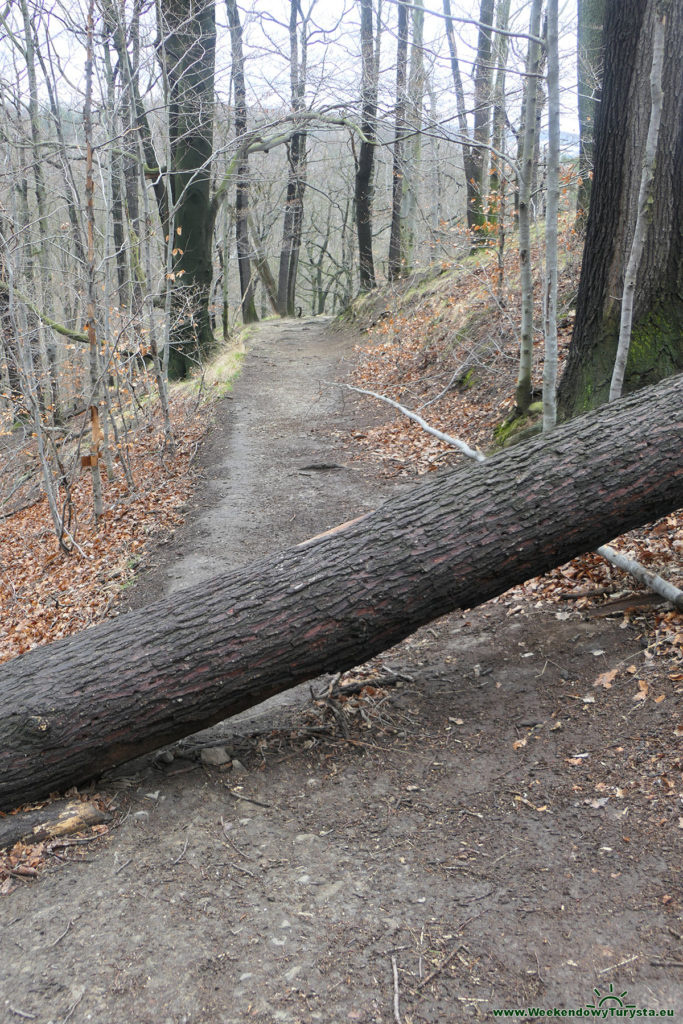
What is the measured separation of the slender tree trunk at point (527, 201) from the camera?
Answer: 21.8 feet

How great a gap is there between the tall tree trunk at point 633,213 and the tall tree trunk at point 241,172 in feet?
18.5

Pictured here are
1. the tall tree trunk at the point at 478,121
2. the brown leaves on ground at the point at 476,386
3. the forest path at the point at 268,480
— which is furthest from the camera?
the tall tree trunk at the point at 478,121

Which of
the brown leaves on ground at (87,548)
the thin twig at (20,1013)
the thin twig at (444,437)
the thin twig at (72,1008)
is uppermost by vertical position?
the thin twig at (444,437)

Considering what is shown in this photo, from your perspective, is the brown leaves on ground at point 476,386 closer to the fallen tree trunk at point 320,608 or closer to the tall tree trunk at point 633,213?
the fallen tree trunk at point 320,608

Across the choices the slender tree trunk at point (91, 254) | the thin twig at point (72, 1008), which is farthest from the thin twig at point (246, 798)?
the slender tree trunk at point (91, 254)

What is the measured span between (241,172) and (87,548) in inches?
542

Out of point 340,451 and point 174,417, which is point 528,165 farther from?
point 174,417

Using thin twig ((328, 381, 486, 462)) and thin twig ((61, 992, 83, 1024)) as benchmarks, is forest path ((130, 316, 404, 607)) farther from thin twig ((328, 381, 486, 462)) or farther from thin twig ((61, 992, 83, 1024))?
thin twig ((61, 992, 83, 1024))

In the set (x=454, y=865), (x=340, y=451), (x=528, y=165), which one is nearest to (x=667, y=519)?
(x=454, y=865)

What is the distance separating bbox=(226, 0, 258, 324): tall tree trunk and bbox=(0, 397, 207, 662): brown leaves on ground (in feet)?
16.1

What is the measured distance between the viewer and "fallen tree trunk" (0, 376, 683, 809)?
3930mm

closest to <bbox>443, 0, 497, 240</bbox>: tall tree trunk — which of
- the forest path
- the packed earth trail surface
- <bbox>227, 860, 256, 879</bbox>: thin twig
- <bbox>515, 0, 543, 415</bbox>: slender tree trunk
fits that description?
the forest path

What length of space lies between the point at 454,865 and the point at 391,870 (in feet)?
0.92

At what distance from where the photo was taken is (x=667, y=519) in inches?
212
